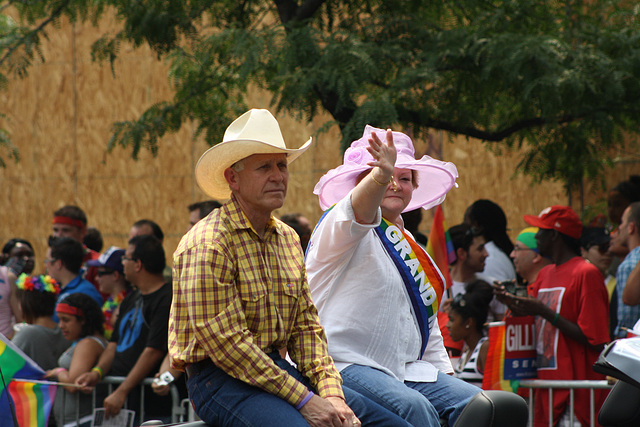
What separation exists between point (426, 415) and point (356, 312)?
0.53 meters

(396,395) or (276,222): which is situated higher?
(276,222)

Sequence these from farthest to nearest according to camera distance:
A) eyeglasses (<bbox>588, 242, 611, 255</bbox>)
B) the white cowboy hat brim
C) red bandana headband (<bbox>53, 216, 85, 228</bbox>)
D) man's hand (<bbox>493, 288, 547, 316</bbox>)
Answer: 1. red bandana headband (<bbox>53, 216, 85, 228</bbox>)
2. eyeglasses (<bbox>588, 242, 611, 255</bbox>)
3. man's hand (<bbox>493, 288, 547, 316</bbox>)
4. the white cowboy hat brim

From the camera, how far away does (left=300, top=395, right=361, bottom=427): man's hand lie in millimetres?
3117

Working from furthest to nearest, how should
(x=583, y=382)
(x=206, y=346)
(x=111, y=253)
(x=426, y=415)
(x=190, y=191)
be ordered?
(x=190, y=191), (x=111, y=253), (x=583, y=382), (x=426, y=415), (x=206, y=346)

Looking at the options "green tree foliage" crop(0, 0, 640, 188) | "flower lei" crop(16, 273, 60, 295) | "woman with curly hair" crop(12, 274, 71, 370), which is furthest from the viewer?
"flower lei" crop(16, 273, 60, 295)

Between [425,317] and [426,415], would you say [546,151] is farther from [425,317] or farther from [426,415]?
[426,415]

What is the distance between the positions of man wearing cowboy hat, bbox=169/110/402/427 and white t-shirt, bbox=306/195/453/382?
0.16 m

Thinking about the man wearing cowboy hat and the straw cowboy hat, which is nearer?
the man wearing cowboy hat

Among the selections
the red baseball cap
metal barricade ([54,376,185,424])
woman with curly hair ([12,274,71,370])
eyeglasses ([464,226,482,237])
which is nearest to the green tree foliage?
the red baseball cap

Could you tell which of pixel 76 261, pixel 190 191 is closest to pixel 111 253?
pixel 76 261

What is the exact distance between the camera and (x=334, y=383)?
3.25m

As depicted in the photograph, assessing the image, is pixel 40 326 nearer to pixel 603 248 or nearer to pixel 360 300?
pixel 360 300

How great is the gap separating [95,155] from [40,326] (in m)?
6.58

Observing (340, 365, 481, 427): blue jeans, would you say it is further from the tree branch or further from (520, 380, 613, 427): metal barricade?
the tree branch
